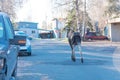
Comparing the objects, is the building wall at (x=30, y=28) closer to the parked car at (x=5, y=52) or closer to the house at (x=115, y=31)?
the house at (x=115, y=31)

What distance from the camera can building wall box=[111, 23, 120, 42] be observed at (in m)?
59.9

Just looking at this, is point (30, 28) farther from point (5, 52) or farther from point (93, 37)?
point (5, 52)

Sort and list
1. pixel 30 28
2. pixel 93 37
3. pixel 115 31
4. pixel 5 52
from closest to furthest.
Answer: pixel 5 52 < pixel 115 31 < pixel 93 37 < pixel 30 28

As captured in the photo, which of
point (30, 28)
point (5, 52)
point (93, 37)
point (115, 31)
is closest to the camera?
point (5, 52)

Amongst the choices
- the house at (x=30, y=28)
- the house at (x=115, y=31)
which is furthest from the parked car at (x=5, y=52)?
the house at (x=30, y=28)

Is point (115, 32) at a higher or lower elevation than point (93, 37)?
higher

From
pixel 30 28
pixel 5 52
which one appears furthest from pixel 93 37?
pixel 5 52

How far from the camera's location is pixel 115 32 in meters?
60.3

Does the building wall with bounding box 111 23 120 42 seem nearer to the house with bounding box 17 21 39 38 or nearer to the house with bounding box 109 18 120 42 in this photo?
the house with bounding box 109 18 120 42

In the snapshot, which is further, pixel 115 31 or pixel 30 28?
pixel 30 28

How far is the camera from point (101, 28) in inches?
3292

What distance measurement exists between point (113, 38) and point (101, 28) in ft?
75.7

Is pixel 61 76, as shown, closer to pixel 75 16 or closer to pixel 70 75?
pixel 70 75

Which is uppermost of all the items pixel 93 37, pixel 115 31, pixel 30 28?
pixel 30 28
